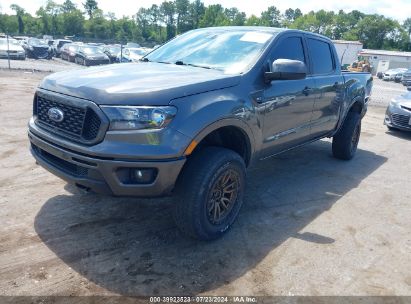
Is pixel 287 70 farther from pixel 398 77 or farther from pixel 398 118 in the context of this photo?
pixel 398 77

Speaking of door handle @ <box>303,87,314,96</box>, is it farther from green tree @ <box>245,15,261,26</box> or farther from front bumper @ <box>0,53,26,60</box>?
green tree @ <box>245,15,261,26</box>

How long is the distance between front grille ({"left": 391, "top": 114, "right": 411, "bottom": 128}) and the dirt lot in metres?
3.86

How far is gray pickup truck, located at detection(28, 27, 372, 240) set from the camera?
2.78m

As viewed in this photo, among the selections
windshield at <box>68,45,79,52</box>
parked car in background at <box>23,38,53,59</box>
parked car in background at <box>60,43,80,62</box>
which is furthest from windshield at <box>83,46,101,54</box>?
parked car in background at <box>23,38,53,59</box>

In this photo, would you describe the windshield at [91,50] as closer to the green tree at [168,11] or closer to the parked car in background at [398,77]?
the parked car in background at [398,77]

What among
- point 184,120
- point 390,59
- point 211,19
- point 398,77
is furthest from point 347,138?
point 211,19

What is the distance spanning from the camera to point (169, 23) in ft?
349

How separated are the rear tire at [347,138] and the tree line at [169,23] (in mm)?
78064

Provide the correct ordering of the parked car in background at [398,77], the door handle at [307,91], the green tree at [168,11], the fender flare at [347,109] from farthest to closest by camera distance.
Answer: the green tree at [168,11] → the parked car in background at [398,77] → the fender flare at [347,109] → the door handle at [307,91]

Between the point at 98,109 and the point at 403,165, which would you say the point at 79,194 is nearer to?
the point at 98,109

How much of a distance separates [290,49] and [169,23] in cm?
10840

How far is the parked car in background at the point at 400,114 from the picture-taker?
8430 millimetres

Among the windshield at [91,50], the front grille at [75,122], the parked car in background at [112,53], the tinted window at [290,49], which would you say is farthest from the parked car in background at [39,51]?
the front grille at [75,122]

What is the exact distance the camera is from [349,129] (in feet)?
19.6
